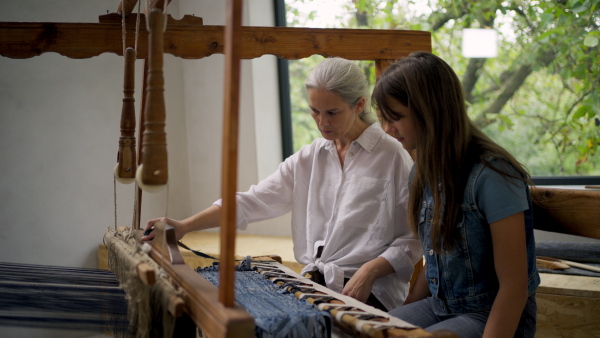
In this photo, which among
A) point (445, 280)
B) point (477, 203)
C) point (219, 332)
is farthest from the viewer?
point (445, 280)

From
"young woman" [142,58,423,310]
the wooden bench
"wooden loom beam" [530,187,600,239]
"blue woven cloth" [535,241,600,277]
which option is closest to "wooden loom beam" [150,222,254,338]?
"young woman" [142,58,423,310]

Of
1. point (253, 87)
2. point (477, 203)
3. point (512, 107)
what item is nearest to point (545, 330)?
point (477, 203)

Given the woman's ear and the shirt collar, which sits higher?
the woman's ear

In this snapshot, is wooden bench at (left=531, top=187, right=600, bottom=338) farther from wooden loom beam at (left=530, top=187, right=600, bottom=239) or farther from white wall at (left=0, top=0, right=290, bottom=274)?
white wall at (left=0, top=0, right=290, bottom=274)

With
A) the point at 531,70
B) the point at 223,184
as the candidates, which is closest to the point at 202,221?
the point at 223,184

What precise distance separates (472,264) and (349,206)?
580 mm

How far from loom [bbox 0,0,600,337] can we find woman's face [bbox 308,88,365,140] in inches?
10.8

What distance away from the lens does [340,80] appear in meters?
1.95

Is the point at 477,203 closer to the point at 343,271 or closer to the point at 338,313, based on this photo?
the point at 338,313

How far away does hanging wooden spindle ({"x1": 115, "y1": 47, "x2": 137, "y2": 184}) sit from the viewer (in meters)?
1.60

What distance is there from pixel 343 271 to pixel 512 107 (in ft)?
6.66

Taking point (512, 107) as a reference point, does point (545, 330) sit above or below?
below

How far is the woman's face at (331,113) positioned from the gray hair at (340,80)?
0.05 ft

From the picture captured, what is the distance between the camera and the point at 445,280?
5.07ft
